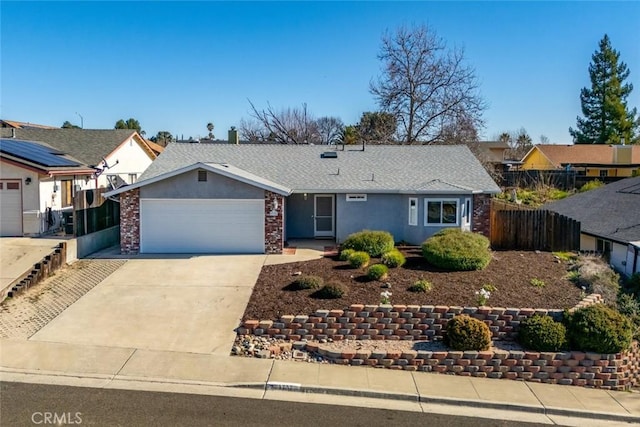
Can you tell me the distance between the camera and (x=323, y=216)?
864 inches

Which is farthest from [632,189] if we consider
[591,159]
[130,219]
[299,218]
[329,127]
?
[329,127]

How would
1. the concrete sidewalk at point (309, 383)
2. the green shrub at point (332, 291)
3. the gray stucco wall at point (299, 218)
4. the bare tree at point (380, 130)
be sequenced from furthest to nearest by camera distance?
the bare tree at point (380, 130)
the gray stucco wall at point (299, 218)
the green shrub at point (332, 291)
the concrete sidewalk at point (309, 383)

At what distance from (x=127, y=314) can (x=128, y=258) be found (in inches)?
223

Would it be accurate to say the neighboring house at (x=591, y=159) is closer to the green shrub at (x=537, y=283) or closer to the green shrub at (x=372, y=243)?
the green shrub at (x=372, y=243)

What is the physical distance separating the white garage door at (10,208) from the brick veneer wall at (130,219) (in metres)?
4.24

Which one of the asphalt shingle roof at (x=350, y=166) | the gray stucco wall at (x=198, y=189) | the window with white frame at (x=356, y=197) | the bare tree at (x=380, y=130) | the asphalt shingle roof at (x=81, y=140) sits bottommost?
the window with white frame at (x=356, y=197)

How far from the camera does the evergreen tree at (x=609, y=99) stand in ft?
176

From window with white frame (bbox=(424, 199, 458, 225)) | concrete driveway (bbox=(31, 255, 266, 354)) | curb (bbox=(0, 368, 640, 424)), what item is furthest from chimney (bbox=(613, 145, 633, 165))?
curb (bbox=(0, 368, 640, 424))

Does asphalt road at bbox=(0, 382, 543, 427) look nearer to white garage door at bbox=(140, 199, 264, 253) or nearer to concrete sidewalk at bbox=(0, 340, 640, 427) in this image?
concrete sidewalk at bbox=(0, 340, 640, 427)

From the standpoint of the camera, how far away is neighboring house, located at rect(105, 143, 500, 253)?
61.2 ft

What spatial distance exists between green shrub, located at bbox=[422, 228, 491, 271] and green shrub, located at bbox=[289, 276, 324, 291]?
3.86 m

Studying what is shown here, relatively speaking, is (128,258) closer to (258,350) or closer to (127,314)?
(127,314)

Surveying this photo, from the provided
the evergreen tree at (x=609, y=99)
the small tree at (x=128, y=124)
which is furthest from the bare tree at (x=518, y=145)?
the small tree at (x=128, y=124)

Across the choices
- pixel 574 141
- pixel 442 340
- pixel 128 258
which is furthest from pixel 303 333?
pixel 574 141
